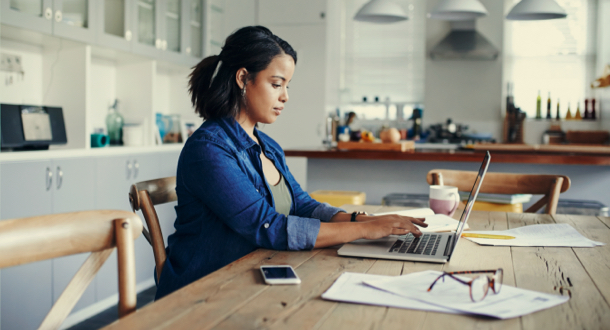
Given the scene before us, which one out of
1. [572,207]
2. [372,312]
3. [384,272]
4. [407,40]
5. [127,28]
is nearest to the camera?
[372,312]

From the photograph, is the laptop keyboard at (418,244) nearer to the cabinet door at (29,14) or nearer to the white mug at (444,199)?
the white mug at (444,199)

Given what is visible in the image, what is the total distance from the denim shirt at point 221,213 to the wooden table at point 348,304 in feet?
0.19

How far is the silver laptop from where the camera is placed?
107cm

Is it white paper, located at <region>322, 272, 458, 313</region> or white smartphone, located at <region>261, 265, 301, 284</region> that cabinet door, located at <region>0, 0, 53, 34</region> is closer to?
white smartphone, located at <region>261, 265, 301, 284</region>

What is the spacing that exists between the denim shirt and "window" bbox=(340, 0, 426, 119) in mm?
4938

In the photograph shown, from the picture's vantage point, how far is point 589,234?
140cm

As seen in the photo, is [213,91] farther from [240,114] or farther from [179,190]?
[179,190]

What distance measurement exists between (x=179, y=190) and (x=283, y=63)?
0.45 metres

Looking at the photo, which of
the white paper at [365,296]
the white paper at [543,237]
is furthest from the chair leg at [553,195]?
the white paper at [365,296]

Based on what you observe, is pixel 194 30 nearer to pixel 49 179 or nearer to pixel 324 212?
pixel 49 179

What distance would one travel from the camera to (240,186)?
119 cm

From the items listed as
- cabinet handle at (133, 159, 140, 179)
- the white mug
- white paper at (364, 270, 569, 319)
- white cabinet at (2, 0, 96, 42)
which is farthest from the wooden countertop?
white paper at (364, 270, 569, 319)

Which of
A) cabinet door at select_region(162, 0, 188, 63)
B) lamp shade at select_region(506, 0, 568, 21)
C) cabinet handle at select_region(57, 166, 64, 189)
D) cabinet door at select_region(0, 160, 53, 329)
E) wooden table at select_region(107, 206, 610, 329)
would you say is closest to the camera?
wooden table at select_region(107, 206, 610, 329)

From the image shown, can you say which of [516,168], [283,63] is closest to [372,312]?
[283,63]
